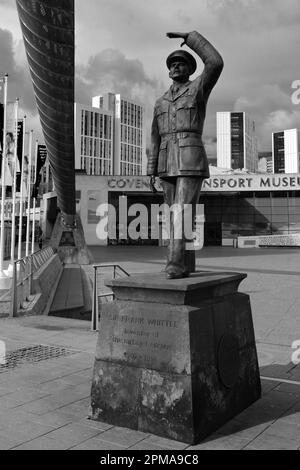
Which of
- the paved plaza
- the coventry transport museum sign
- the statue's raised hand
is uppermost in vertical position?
the coventry transport museum sign

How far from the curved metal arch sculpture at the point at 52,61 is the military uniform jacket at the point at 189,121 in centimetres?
504

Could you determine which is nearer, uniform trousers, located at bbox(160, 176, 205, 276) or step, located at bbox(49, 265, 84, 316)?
uniform trousers, located at bbox(160, 176, 205, 276)

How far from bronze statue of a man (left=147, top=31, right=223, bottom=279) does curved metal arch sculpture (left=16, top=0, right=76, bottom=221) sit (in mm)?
4903

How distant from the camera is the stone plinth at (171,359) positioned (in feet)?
12.3

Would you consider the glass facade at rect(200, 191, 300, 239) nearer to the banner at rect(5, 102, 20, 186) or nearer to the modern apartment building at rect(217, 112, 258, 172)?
the banner at rect(5, 102, 20, 186)

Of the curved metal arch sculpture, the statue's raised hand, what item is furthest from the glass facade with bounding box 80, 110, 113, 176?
the statue's raised hand

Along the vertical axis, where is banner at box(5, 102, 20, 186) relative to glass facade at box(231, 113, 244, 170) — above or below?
below

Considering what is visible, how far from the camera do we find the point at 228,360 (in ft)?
13.8

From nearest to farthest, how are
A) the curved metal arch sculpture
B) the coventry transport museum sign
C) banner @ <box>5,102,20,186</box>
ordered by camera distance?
the curved metal arch sculpture, banner @ <box>5,102,20,186</box>, the coventry transport museum sign

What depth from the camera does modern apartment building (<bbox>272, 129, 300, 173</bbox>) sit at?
8150cm

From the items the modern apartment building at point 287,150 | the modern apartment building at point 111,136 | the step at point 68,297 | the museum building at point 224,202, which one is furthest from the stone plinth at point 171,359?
the modern apartment building at point 111,136

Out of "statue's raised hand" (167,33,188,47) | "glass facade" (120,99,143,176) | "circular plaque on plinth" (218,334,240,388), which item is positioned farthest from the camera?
"glass facade" (120,99,143,176)

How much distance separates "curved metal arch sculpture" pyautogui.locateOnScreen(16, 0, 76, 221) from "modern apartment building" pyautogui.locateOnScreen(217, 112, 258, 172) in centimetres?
9802

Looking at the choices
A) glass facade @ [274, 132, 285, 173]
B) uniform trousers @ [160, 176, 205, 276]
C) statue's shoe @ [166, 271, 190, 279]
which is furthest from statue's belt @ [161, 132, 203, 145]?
glass facade @ [274, 132, 285, 173]
